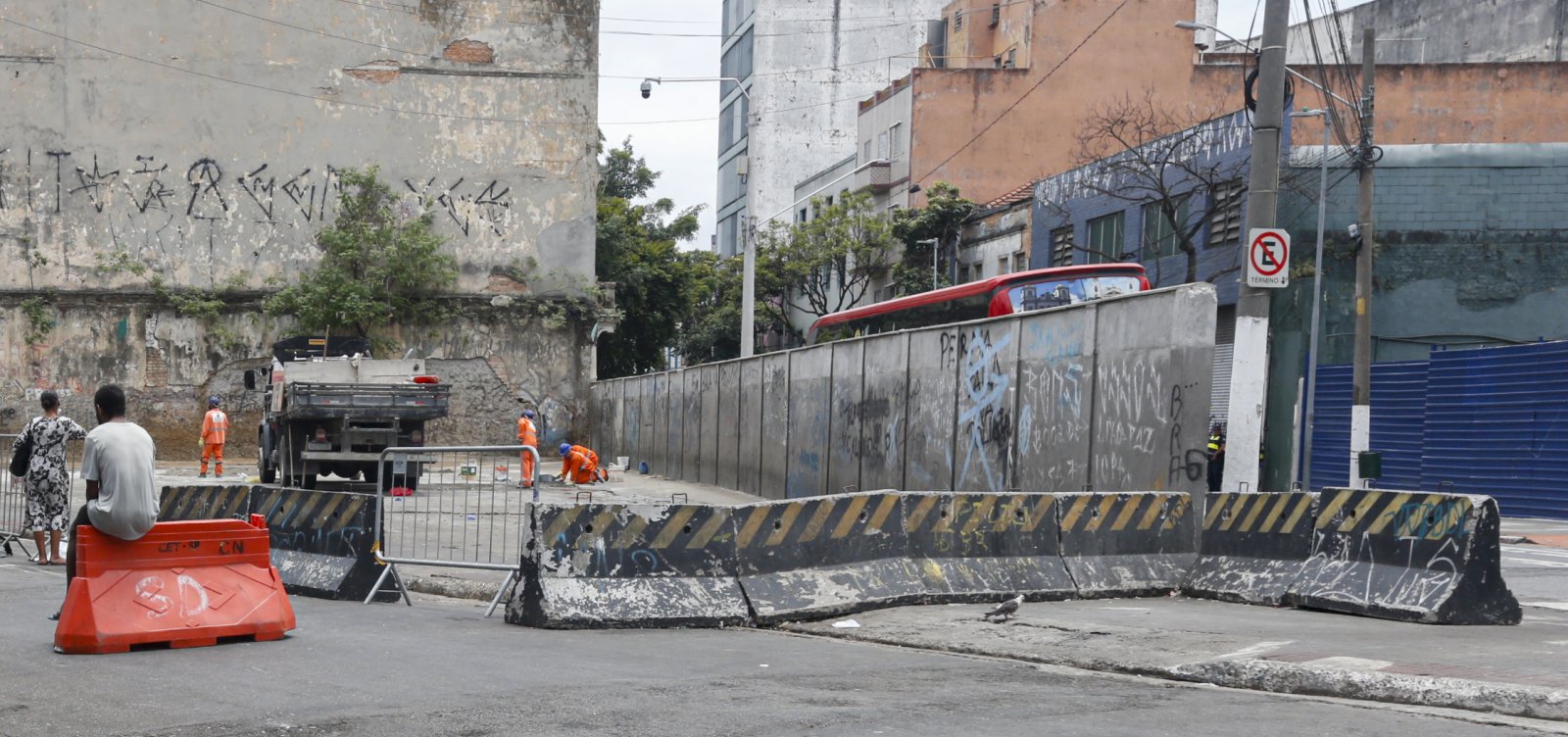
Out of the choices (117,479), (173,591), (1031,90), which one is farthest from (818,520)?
(1031,90)

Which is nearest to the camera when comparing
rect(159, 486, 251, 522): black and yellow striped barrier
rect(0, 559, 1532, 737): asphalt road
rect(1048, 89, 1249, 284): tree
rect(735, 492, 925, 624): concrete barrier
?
rect(0, 559, 1532, 737): asphalt road

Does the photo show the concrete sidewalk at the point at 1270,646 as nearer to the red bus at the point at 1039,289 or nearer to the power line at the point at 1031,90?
the red bus at the point at 1039,289

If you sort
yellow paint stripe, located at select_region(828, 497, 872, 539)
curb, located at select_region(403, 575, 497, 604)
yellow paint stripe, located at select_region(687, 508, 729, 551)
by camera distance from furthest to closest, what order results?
curb, located at select_region(403, 575, 497, 604)
yellow paint stripe, located at select_region(828, 497, 872, 539)
yellow paint stripe, located at select_region(687, 508, 729, 551)

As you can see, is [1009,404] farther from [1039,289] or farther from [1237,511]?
[1039,289]

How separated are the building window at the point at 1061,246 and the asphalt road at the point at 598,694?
118ft

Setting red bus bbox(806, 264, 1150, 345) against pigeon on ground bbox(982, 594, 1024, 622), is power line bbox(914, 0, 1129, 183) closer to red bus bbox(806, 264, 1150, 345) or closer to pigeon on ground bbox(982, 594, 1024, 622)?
red bus bbox(806, 264, 1150, 345)

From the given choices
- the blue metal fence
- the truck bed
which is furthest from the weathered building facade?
the blue metal fence

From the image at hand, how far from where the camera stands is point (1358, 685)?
7.70 meters

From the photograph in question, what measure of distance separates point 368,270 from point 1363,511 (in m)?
32.2

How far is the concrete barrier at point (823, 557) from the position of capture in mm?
10891

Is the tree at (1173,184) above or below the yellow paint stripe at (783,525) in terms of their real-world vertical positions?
above

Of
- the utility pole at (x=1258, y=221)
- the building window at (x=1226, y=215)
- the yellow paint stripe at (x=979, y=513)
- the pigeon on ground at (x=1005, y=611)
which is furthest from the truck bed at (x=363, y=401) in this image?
the building window at (x=1226, y=215)

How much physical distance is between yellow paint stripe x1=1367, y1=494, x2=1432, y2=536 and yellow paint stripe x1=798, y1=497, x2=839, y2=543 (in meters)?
3.81

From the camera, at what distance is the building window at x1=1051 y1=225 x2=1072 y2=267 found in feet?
146
